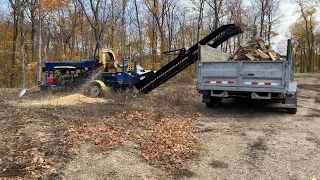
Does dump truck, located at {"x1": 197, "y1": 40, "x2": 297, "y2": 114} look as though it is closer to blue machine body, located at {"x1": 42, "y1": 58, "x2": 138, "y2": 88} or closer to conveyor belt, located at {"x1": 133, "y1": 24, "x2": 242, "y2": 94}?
conveyor belt, located at {"x1": 133, "y1": 24, "x2": 242, "y2": 94}

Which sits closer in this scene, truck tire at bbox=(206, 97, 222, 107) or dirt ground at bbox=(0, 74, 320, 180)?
dirt ground at bbox=(0, 74, 320, 180)

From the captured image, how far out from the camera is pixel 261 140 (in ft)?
20.0

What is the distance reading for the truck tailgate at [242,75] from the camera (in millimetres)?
8148

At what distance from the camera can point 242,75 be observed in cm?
862

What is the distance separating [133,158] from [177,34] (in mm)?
37017

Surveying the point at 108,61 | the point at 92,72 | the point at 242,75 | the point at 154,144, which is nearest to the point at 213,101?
the point at 242,75

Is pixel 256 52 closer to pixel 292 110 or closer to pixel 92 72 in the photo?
pixel 292 110

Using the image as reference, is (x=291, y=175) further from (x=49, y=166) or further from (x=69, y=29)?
(x=69, y=29)

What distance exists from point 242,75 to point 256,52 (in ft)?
4.81

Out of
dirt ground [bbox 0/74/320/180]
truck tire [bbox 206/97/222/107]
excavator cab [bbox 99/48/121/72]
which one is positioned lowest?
dirt ground [bbox 0/74/320/180]

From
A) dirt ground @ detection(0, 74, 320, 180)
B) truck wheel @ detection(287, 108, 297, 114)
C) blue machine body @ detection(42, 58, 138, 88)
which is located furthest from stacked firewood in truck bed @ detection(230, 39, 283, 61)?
blue machine body @ detection(42, 58, 138, 88)

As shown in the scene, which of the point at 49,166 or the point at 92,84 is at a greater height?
the point at 92,84

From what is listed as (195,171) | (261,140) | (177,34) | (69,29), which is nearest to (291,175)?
(195,171)

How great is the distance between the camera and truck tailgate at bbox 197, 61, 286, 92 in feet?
Result: 26.7
